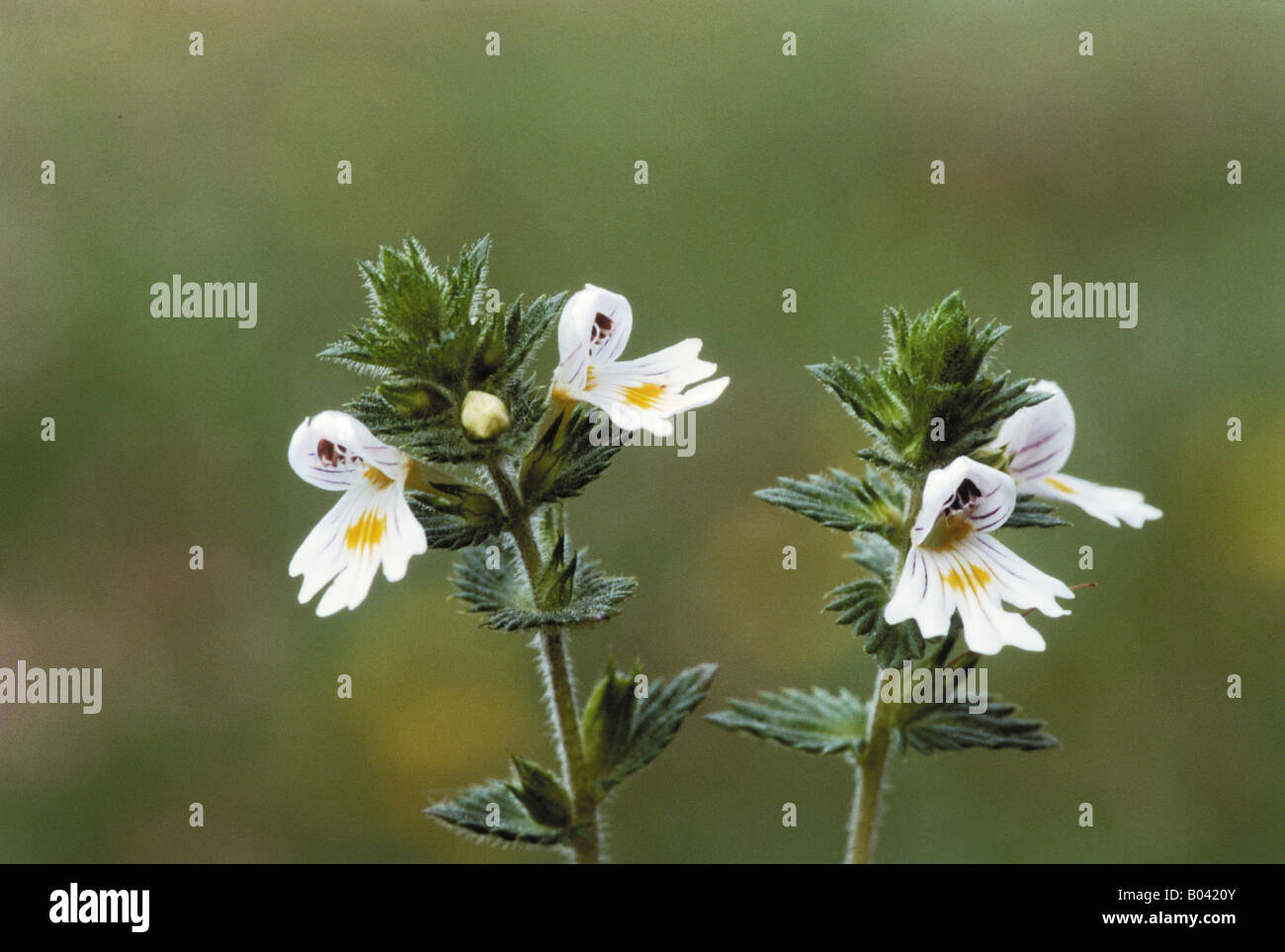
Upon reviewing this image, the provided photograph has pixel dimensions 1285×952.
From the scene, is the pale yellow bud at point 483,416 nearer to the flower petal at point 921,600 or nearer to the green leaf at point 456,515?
the green leaf at point 456,515

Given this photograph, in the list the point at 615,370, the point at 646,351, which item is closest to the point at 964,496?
the point at 615,370

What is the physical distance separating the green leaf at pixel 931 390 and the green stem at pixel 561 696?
0.66 metres

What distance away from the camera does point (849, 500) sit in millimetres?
2479

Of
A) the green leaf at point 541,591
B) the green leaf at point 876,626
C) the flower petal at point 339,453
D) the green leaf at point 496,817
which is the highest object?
the flower petal at point 339,453

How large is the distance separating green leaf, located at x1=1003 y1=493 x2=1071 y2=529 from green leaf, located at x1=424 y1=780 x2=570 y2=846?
1.13 m

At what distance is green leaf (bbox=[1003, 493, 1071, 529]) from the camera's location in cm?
246

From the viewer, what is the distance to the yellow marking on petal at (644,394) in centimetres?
239

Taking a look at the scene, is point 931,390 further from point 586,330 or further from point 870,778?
point 870,778

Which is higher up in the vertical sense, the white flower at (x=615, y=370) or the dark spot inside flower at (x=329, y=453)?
the white flower at (x=615, y=370)

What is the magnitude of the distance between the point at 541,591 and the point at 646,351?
9.73 ft

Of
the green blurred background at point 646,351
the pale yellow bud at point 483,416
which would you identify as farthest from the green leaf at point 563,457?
the green blurred background at point 646,351

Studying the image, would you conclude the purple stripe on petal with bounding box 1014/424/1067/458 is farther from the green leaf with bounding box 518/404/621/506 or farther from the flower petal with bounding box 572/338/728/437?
the green leaf with bounding box 518/404/621/506

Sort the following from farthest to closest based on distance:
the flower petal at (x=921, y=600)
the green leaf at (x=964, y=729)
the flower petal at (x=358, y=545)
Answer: the green leaf at (x=964, y=729) < the flower petal at (x=358, y=545) < the flower petal at (x=921, y=600)

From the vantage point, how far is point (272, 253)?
5617 mm
